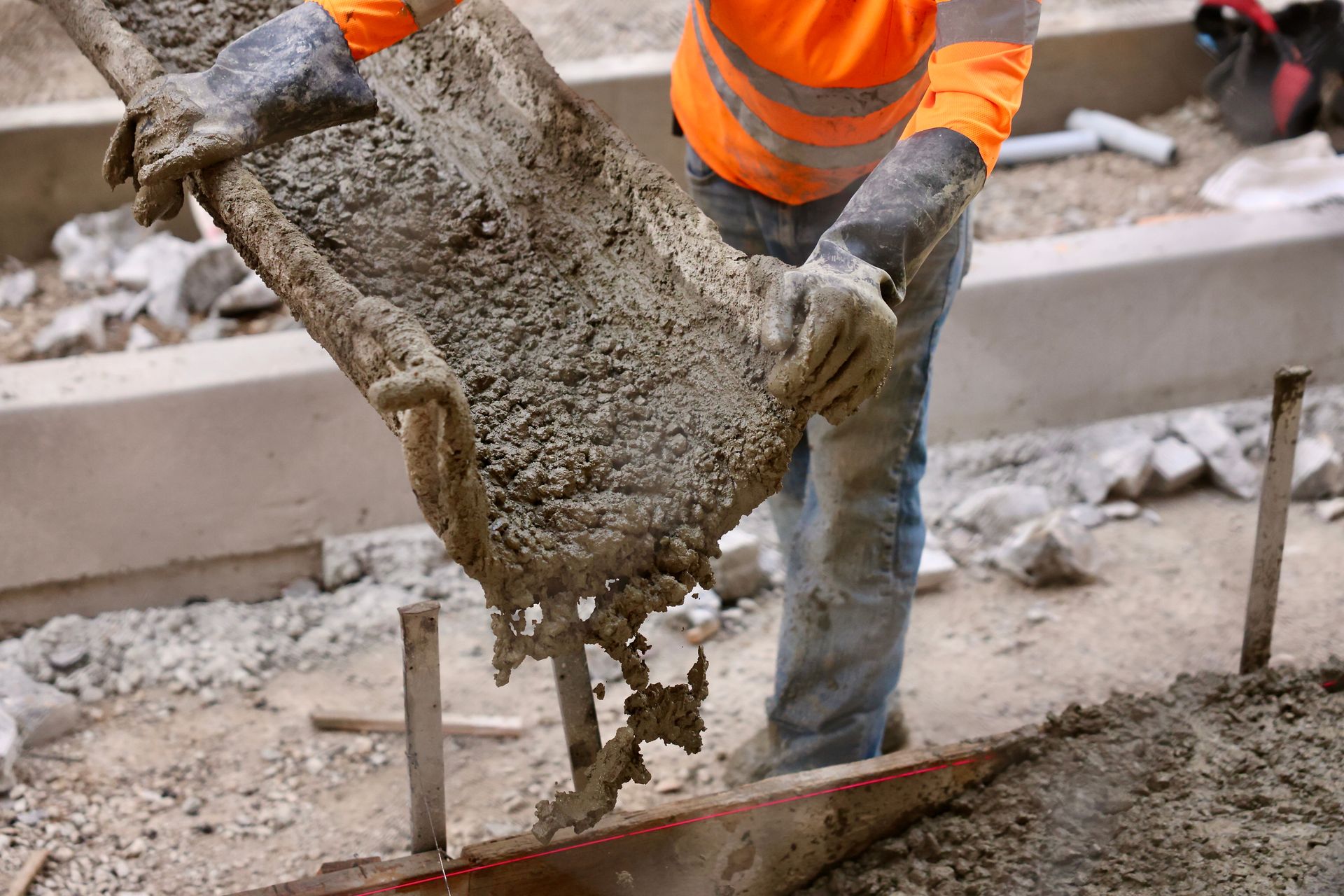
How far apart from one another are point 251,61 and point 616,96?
246cm

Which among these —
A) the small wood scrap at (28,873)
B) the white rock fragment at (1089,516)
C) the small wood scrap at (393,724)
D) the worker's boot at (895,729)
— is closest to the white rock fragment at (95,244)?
the small wood scrap at (393,724)

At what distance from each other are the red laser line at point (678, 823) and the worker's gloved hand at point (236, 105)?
103 centimetres

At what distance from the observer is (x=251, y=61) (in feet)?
5.68

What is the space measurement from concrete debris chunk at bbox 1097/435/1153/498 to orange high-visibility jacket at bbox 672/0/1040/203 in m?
1.87

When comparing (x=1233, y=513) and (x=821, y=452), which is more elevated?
(x=821, y=452)

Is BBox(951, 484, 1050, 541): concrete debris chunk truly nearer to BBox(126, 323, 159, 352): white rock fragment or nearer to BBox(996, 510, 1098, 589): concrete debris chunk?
BBox(996, 510, 1098, 589): concrete debris chunk

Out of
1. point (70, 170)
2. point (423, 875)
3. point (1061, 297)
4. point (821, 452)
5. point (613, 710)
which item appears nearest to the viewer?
point (423, 875)

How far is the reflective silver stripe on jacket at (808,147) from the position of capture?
188cm

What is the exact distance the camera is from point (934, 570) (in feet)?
10.3

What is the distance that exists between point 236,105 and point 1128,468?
2.67 meters

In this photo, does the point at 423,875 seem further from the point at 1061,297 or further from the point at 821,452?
the point at 1061,297

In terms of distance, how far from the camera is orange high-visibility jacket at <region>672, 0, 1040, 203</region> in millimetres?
1573

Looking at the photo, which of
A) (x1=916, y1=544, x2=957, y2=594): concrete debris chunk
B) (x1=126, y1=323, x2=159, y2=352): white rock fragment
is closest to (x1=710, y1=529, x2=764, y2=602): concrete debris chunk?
(x1=916, y1=544, x2=957, y2=594): concrete debris chunk

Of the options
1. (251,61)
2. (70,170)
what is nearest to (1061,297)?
(251,61)
